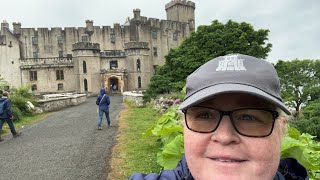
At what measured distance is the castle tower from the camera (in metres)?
68.3

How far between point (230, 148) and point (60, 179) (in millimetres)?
6320

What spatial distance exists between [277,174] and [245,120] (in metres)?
0.45

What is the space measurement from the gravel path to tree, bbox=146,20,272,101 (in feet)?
38.9

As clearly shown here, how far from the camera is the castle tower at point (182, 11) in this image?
2688 inches

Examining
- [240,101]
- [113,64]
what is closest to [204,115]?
[240,101]

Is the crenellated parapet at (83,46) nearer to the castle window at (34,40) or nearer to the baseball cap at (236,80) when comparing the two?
the castle window at (34,40)

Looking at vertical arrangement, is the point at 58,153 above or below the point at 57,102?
below

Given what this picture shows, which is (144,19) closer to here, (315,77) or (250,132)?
(315,77)

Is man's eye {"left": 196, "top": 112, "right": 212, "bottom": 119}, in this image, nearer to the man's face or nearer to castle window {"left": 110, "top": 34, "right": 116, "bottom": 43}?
the man's face

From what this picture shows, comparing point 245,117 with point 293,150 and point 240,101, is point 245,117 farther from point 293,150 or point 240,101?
point 293,150

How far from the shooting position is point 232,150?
1537 mm

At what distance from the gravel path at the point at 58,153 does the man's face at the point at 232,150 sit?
584cm

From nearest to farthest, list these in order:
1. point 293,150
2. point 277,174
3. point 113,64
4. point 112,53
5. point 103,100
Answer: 1. point 277,174
2. point 293,150
3. point 103,100
4. point 112,53
5. point 113,64

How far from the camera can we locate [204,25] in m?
28.1
